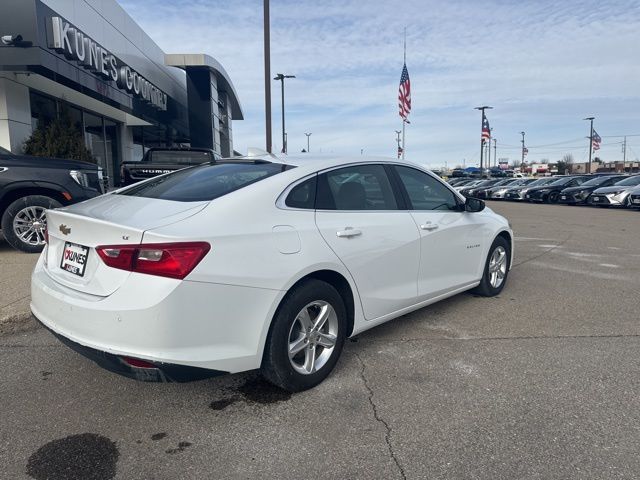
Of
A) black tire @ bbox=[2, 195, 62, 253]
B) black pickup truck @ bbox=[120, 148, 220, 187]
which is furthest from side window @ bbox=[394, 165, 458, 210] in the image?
black pickup truck @ bbox=[120, 148, 220, 187]

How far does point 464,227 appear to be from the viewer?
483cm

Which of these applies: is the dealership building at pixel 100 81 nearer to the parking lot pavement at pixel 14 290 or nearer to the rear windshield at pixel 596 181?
the parking lot pavement at pixel 14 290

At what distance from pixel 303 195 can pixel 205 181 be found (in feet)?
2.35

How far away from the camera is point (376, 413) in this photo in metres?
3.07

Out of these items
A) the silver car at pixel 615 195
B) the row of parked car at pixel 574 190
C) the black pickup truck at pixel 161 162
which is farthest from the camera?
the row of parked car at pixel 574 190

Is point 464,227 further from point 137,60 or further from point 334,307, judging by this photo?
point 137,60

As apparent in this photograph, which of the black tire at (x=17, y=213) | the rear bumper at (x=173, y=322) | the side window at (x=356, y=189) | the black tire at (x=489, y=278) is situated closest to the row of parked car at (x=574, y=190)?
the black tire at (x=489, y=278)

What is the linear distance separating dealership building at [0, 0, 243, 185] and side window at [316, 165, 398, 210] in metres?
9.18

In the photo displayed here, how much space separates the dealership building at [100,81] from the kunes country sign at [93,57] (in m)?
0.02

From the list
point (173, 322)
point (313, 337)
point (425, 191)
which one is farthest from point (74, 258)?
point (425, 191)

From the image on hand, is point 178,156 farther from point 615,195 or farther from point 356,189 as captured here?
point 615,195

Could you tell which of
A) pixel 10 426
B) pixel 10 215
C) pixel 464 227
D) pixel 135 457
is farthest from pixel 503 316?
pixel 10 215

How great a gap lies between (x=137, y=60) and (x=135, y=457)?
19092mm

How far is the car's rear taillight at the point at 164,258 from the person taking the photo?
103 inches
